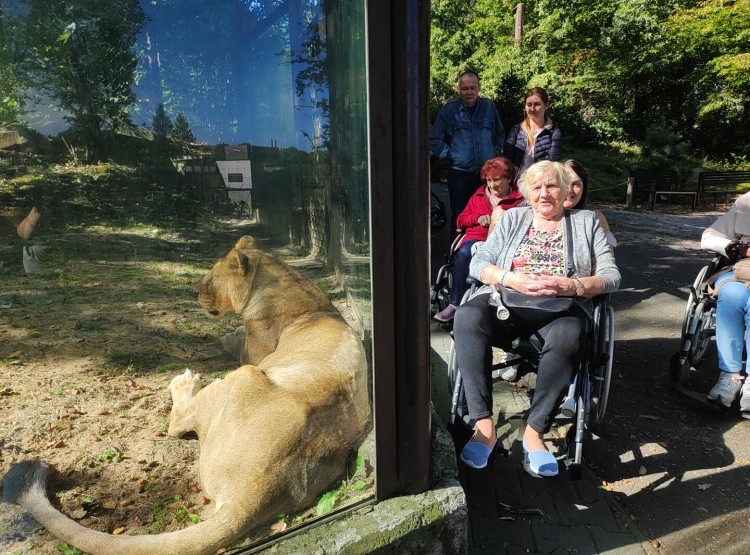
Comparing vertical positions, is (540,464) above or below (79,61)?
below

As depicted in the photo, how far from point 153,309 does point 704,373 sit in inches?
165

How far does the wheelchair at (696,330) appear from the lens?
3848 mm

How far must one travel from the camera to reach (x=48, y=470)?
72.6 inches

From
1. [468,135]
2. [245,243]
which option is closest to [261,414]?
[245,243]

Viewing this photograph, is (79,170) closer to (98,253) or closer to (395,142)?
(98,253)

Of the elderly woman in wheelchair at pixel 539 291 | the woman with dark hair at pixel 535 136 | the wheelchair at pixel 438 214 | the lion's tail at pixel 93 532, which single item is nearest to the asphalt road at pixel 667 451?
the elderly woman in wheelchair at pixel 539 291

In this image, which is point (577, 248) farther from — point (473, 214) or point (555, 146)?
point (555, 146)

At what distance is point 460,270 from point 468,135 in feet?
4.95

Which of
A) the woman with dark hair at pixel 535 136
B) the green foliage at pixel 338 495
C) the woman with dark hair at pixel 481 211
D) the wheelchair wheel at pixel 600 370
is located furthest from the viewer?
the woman with dark hair at pixel 535 136

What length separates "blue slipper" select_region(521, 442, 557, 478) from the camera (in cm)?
263

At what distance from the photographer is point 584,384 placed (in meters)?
2.82

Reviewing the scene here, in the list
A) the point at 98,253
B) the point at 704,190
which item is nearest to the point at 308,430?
the point at 98,253

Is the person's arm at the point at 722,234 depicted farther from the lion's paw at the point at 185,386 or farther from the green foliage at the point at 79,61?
A: the green foliage at the point at 79,61

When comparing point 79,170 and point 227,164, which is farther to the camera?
point 227,164
